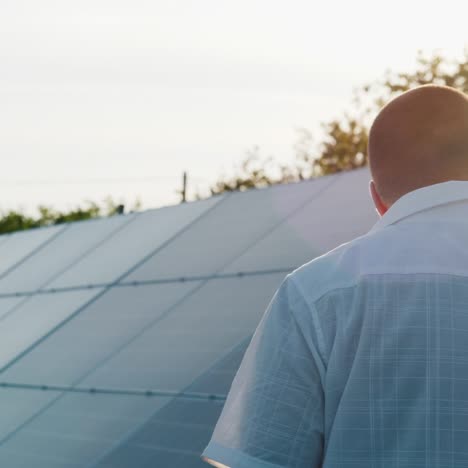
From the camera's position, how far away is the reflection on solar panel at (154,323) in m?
7.29

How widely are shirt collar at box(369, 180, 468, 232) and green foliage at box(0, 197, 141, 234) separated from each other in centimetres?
7237

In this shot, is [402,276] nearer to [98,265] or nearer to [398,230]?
[398,230]

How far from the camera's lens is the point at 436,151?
275 centimetres

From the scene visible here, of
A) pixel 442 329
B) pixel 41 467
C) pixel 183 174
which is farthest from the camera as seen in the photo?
pixel 183 174

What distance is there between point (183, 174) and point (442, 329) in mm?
65216

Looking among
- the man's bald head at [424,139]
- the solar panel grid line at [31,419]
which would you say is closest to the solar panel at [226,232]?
the solar panel grid line at [31,419]

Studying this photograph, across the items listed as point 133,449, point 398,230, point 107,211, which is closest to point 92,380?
point 133,449

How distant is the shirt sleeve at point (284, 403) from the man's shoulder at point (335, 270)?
0.03 meters

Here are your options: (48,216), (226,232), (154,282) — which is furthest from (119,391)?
(48,216)

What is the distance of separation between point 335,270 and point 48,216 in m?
82.8

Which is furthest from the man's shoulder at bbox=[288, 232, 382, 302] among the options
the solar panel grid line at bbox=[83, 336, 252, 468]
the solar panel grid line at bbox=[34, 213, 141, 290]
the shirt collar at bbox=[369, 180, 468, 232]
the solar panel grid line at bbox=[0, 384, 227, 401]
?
the solar panel grid line at bbox=[34, 213, 141, 290]

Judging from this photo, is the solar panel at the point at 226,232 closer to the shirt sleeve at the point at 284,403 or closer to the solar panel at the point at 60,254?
the solar panel at the point at 60,254

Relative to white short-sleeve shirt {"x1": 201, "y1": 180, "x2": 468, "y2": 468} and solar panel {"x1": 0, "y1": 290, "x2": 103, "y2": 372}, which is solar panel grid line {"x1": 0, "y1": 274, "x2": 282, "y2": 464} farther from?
white short-sleeve shirt {"x1": 201, "y1": 180, "x2": 468, "y2": 468}

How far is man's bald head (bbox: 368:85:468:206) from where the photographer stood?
275 cm
